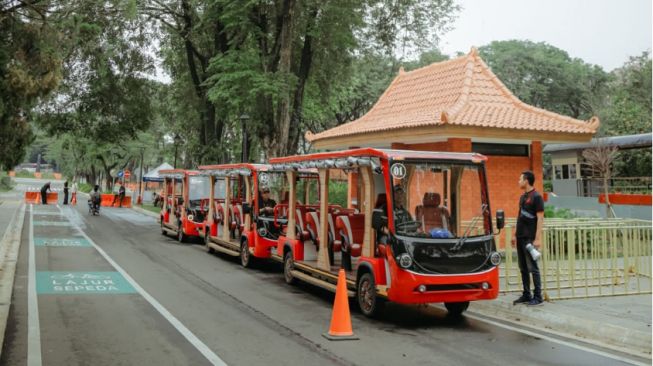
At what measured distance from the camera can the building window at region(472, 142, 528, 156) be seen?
54.6 ft

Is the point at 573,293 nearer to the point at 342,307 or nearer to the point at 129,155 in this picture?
the point at 342,307

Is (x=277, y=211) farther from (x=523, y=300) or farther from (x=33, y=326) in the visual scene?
(x=33, y=326)

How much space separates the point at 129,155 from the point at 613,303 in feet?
203

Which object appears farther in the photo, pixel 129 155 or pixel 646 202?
pixel 129 155

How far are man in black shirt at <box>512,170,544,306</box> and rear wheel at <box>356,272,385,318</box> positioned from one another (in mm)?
2310

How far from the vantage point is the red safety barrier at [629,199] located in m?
25.7

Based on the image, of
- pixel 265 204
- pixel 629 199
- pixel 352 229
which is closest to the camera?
pixel 352 229

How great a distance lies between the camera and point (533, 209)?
9453mm

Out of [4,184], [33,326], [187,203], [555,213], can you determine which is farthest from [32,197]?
[33,326]

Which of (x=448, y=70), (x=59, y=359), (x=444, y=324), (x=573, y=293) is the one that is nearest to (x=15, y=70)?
(x=59, y=359)

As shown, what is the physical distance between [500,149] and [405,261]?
949 centimetres

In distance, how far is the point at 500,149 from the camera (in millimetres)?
17016

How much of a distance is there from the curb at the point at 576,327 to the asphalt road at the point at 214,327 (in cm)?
58

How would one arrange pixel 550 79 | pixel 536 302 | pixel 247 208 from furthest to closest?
pixel 550 79
pixel 247 208
pixel 536 302
